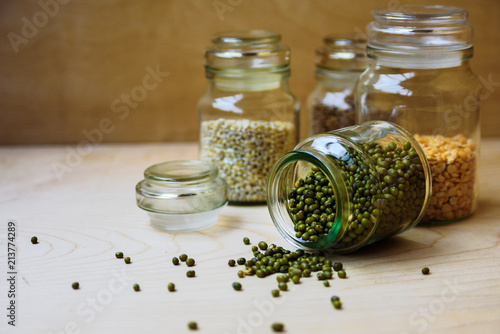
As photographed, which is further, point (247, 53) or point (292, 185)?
point (247, 53)

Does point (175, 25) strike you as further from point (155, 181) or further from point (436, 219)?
point (436, 219)

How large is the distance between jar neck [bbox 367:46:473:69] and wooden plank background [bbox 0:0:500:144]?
25.5 inches

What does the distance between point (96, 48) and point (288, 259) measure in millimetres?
1200

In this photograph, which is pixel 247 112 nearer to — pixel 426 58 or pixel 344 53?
pixel 344 53

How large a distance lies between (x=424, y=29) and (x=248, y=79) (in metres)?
0.47

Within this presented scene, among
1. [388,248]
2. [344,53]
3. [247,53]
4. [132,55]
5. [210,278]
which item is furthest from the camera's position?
[132,55]

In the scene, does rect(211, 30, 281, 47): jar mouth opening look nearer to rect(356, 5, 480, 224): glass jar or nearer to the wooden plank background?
rect(356, 5, 480, 224): glass jar

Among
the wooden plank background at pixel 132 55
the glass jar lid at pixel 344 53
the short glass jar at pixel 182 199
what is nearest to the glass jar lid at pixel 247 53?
the glass jar lid at pixel 344 53

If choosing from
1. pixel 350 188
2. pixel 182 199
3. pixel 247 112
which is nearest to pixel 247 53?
pixel 247 112

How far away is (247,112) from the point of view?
5.46ft

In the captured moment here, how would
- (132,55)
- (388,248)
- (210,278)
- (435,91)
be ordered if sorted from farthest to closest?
(132,55), (435,91), (388,248), (210,278)

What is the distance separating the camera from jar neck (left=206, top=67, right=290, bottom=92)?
164cm

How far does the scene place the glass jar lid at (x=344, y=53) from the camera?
5.75ft

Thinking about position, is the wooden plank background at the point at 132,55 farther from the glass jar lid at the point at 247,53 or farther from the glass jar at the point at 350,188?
the glass jar at the point at 350,188
